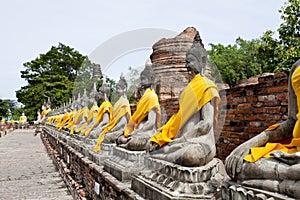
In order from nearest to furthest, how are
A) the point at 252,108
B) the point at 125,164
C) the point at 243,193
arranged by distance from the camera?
the point at 243,193
the point at 125,164
the point at 252,108

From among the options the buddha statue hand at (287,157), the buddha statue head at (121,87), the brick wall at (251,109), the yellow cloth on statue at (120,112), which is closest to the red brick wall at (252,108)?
the brick wall at (251,109)

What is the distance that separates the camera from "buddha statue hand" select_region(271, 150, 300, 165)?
2.01 metres

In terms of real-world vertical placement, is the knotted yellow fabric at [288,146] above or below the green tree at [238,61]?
below

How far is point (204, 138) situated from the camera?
127 inches

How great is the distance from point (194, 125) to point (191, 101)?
26 cm

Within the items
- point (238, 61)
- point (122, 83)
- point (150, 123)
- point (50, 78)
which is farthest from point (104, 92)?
point (50, 78)

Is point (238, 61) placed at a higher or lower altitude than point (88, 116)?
higher

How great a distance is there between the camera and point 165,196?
9.29ft

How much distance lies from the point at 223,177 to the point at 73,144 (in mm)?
6125

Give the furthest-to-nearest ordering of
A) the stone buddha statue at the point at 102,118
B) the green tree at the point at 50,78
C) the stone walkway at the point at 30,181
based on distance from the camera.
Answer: the green tree at the point at 50,78, the stone walkway at the point at 30,181, the stone buddha statue at the point at 102,118

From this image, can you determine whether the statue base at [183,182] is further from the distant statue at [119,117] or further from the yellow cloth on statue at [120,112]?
the yellow cloth on statue at [120,112]

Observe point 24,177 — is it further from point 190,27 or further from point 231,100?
point 190,27

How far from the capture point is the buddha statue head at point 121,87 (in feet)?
20.5

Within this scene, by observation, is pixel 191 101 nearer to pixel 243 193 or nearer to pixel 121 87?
pixel 243 193
